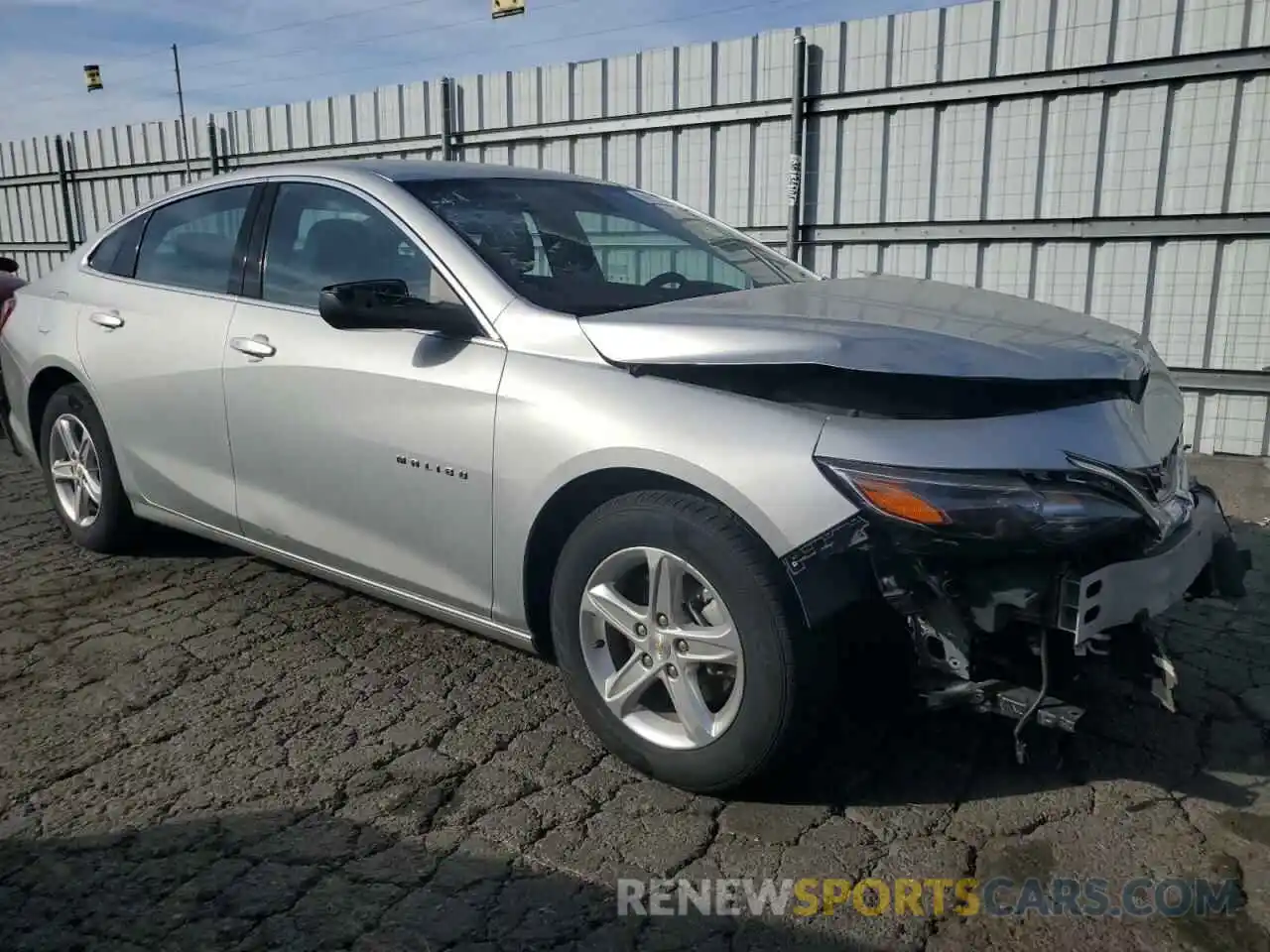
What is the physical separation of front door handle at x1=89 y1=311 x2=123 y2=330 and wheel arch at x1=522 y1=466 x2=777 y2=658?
2292mm

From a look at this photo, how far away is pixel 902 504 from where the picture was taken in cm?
216

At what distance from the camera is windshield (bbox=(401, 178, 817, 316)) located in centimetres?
299

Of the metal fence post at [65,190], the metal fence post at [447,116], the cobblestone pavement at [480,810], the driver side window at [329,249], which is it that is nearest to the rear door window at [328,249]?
the driver side window at [329,249]

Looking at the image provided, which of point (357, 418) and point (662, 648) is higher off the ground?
point (357, 418)

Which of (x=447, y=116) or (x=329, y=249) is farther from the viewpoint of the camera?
(x=447, y=116)

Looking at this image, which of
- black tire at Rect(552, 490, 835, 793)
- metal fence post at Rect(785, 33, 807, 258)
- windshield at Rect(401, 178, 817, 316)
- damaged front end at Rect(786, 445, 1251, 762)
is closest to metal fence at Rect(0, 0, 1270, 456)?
metal fence post at Rect(785, 33, 807, 258)

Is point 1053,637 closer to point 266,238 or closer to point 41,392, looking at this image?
point 266,238

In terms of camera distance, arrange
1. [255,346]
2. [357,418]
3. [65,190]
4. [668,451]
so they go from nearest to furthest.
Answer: [668,451], [357,418], [255,346], [65,190]

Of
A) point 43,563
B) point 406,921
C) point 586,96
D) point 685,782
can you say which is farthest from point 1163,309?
point 43,563

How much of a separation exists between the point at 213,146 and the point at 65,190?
3.37 meters

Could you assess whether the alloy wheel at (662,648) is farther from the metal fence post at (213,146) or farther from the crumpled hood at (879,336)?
the metal fence post at (213,146)

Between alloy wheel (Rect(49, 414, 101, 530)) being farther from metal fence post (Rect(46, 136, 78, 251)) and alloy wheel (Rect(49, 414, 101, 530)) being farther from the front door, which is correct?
metal fence post (Rect(46, 136, 78, 251))

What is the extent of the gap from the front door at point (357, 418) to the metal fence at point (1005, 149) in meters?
4.64

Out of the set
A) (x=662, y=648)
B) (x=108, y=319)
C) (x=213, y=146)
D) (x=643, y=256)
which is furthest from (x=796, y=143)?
(x=213, y=146)
